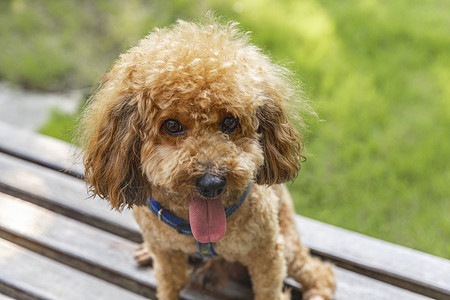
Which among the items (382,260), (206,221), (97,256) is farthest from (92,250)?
(382,260)

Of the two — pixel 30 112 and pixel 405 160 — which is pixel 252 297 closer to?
pixel 405 160

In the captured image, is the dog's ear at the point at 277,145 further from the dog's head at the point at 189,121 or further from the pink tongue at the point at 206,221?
the pink tongue at the point at 206,221

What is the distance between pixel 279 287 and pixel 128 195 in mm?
641

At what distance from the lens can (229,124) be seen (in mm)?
1405

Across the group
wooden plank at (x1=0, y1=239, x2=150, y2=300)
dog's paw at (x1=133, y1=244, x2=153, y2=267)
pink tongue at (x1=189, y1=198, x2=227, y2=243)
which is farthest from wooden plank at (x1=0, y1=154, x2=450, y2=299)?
pink tongue at (x1=189, y1=198, x2=227, y2=243)

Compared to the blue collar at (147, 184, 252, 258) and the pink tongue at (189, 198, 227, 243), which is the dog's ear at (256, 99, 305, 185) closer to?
the blue collar at (147, 184, 252, 258)

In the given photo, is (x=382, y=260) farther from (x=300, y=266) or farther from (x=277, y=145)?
(x=277, y=145)

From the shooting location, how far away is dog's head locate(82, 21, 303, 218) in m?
1.34

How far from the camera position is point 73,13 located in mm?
3832

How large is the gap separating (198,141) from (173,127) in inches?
3.2

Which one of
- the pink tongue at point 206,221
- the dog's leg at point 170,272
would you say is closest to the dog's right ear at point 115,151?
the pink tongue at point 206,221

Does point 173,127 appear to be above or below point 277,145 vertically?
below

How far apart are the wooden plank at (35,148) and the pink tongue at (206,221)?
112cm

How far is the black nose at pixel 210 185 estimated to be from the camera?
1320 mm
